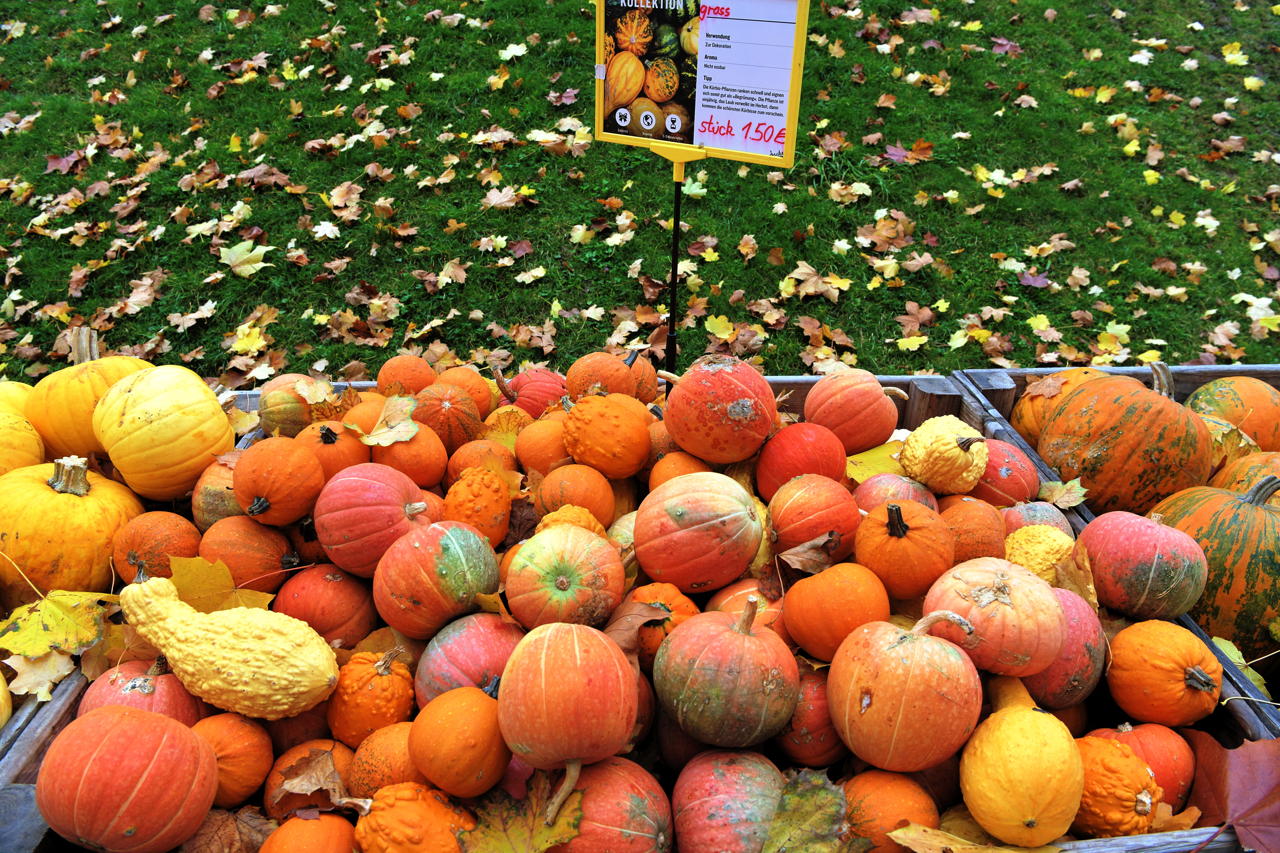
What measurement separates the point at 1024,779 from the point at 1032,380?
2.11m

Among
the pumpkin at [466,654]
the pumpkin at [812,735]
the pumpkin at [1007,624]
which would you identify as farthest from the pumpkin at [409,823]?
the pumpkin at [1007,624]

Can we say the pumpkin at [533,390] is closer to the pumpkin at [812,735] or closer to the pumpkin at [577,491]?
the pumpkin at [577,491]

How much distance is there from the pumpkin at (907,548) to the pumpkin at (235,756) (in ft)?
5.61

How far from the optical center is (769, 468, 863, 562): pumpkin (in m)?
2.29

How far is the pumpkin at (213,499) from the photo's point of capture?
253 cm

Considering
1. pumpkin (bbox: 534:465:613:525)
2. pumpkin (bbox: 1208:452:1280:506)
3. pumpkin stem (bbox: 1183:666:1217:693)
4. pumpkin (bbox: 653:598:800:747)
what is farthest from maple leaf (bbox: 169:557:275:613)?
pumpkin (bbox: 1208:452:1280:506)

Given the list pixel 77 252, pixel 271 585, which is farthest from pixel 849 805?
pixel 77 252

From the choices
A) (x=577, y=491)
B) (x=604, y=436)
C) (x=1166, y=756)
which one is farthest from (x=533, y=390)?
(x=1166, y=756)

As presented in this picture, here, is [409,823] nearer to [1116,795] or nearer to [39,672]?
[39,672]

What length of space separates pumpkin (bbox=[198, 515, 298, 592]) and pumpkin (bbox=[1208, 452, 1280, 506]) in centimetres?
331

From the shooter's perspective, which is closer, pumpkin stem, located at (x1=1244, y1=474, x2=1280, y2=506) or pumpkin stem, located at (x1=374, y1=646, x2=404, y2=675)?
pumpkin stem, located at (x1=374, y1=646, x2=404, y2=675)

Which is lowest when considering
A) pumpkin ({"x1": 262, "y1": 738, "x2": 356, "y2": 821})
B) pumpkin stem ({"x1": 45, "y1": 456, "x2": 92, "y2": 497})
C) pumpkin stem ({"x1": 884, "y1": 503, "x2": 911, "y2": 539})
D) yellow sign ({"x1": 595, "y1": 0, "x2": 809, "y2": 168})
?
pumpkin ({"x1": 262, "y1": 738, "x2": 356, "y2": 821})

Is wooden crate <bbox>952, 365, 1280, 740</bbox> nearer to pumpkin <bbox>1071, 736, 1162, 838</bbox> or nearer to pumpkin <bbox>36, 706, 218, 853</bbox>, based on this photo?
pumpkin <bbox>1071, 736, 1162, 838</bbox>

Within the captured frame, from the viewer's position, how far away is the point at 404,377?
3.06 m
